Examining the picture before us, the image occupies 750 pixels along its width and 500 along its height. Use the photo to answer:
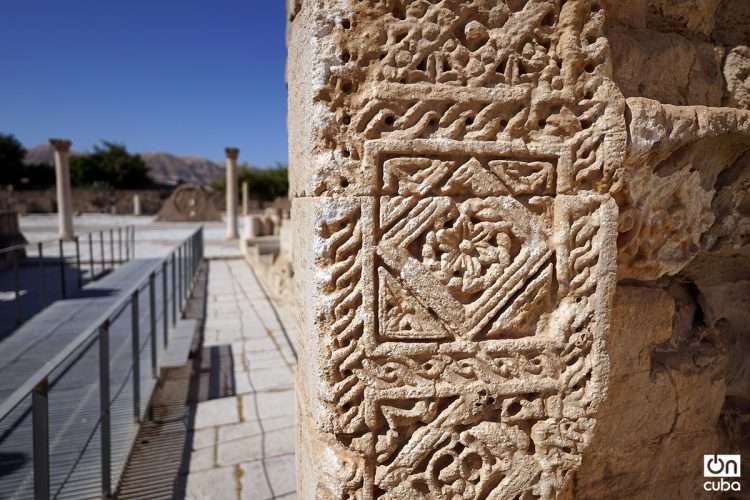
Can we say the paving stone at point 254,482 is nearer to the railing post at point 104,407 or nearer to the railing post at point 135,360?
the railing post at point 104,407

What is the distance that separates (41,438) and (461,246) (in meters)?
1.60

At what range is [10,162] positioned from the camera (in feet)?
121

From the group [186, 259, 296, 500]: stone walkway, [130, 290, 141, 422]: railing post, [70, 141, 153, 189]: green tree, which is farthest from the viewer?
[70, 141, 153, 189]: green tree

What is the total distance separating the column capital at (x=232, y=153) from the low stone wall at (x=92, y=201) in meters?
16.9

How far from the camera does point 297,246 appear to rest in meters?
1.88

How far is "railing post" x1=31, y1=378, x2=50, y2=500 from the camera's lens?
1.65 meters

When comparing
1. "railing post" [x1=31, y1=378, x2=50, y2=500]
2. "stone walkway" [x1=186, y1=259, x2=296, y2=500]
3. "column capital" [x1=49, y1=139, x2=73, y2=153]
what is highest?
"column capital" [x1=49, y1=139, x2=73, y2=153]

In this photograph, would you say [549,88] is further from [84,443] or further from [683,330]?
[84,443]

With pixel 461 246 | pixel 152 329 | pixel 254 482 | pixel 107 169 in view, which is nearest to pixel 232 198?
pixel 152 329

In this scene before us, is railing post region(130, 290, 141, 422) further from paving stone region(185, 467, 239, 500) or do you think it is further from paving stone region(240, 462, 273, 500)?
paving stone region(240, 462, 273, 500)

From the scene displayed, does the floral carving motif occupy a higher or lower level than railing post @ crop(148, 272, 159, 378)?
higher

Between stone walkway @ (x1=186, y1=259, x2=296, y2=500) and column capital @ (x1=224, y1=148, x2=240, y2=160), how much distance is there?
11950 millimetres

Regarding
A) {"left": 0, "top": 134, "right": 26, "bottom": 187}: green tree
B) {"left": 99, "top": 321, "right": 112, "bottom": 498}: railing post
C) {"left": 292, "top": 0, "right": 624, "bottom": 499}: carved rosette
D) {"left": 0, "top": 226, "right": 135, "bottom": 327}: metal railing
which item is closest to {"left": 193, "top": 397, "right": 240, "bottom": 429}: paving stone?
{"left": 99, "top": 321, "right": 112, "bottom": 498}: railing post

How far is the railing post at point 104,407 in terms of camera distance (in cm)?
237
